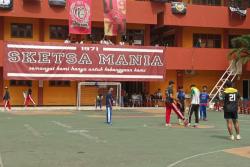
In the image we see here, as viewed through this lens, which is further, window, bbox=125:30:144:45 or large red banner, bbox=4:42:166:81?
window, bbox=125:30:144:45

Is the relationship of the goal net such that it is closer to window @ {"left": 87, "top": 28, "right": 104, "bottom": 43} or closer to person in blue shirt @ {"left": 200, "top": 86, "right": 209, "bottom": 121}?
window @ {"left": 87, "top": 28, "right": 104, "bottom": 43}

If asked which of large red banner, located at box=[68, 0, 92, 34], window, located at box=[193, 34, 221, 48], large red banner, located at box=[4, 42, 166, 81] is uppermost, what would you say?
large red banner, located at box=[68, 0, 92, 34]

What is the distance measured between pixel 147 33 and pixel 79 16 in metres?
6.84

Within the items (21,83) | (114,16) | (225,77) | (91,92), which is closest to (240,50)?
(225,77)

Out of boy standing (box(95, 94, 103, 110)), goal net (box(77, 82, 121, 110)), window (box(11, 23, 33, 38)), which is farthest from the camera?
goal net (box(77, 82, 121, 110))

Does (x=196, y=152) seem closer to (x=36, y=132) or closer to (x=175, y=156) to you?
(x=175, y=156)

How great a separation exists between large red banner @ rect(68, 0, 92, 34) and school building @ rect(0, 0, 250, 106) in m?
0.56

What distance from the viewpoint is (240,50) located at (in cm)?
4103

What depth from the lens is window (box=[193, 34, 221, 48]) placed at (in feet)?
149

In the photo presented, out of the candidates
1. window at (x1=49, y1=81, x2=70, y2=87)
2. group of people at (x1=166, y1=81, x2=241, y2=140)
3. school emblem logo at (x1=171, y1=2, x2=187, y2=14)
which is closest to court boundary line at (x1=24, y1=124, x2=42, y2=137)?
group of people at (x1=166, y1=81, x2=241, y2=140)

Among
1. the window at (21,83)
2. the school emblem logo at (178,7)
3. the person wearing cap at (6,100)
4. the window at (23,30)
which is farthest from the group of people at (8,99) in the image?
the school emblem logo at (178,7)

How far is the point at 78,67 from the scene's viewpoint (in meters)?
39.2

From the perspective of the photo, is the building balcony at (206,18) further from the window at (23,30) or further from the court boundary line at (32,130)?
the court boundary line at (32,130)

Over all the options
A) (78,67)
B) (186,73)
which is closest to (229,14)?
(186,73)
